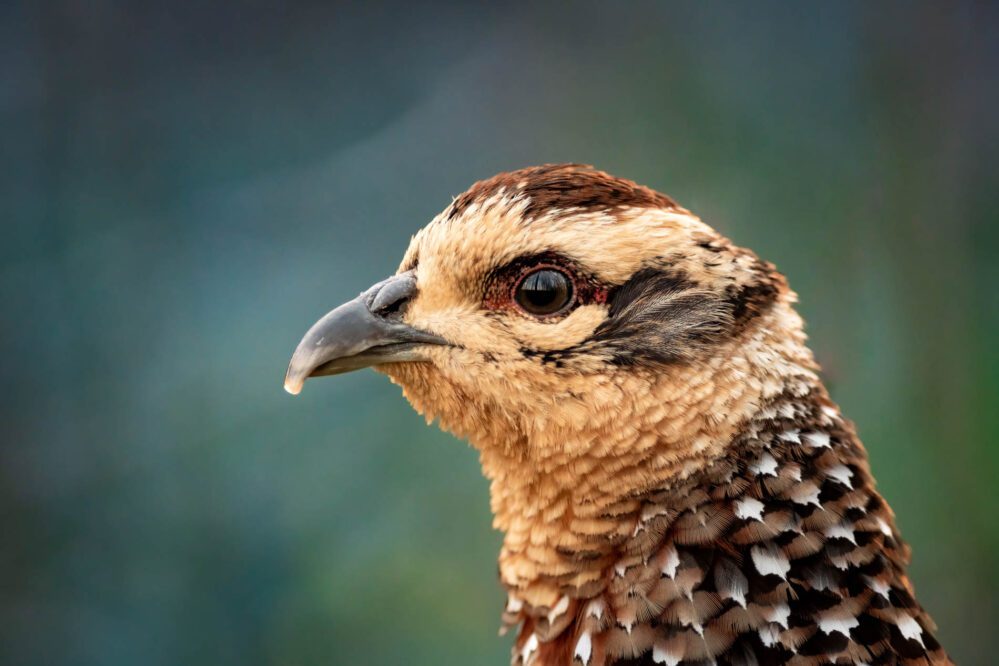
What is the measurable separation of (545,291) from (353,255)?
1.24 meters

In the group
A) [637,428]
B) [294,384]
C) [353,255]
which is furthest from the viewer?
[353,255]

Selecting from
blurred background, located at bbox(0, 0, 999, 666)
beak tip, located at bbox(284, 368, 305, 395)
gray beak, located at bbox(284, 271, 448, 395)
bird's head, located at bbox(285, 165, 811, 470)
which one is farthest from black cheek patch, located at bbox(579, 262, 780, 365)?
blurred background, located at bbox(0, 0, 999, 666)

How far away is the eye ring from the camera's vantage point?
117cm

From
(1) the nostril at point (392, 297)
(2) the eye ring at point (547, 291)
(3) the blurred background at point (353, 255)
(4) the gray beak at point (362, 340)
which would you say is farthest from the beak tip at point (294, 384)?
(3) the blurred background at point (353, 255)

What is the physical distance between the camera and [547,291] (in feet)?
3.84

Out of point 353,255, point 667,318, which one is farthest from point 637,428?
point 353,255

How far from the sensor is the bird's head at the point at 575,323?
1132mm

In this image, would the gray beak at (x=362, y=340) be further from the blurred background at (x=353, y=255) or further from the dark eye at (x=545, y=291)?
the blurred background at (x=353, y=255)

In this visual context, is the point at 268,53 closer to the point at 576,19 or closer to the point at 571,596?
the point at 576,19

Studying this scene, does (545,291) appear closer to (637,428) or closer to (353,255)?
(637,428)

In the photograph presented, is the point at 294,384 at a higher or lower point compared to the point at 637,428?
higher

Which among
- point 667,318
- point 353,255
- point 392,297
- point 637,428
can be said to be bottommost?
point 637,428

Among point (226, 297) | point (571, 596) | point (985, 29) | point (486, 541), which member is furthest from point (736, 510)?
point (985, 29)

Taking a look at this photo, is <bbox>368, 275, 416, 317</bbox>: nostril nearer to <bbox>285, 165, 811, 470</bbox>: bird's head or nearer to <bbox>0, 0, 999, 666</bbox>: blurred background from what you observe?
<bbox>285, 165, 811, 470</bbox>: bird's head
